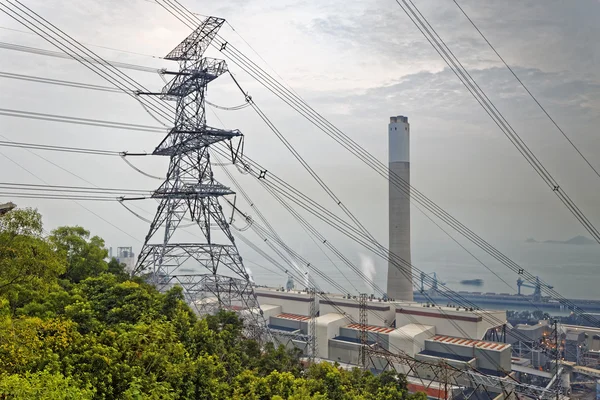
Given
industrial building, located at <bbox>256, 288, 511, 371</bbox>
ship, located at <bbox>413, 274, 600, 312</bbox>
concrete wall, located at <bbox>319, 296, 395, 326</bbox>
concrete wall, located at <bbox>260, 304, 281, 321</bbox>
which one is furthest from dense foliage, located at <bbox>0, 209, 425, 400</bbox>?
ship, located at <bbox>413, 274, 600, 312</bbox>

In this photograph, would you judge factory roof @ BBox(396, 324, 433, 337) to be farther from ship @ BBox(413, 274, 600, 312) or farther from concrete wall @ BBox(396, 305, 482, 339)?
ship @ BBox(413, 274, 600, 312)

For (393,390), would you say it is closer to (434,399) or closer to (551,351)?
(434,399)

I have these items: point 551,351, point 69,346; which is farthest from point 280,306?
point 69,346

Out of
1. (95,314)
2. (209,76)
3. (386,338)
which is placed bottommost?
(386,338)

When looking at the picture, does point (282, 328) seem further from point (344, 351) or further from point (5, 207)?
point (5, 207)

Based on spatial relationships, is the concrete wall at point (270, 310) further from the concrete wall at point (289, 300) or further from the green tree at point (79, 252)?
the green tree at point (79, 252)
